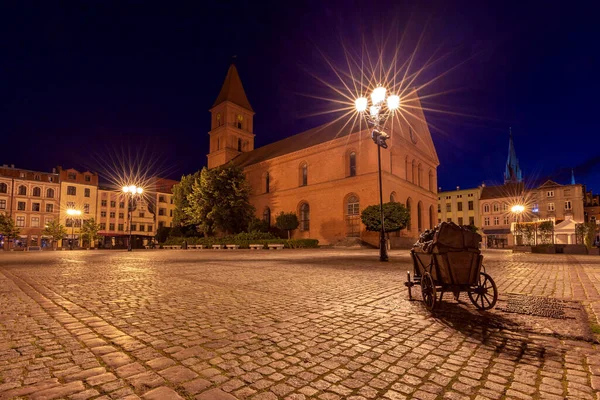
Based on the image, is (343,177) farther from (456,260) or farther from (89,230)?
(89,230)

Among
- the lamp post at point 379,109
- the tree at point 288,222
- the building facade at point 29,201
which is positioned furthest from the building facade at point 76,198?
the lamp post at point 379,109

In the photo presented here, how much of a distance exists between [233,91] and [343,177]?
97.9ft

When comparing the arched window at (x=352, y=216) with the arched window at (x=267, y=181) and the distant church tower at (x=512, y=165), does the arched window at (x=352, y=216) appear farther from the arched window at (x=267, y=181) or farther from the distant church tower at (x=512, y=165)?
the distant church tower at (x=512, y=165)

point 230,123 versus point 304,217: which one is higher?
point 230,123

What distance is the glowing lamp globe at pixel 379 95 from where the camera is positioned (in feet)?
44.4

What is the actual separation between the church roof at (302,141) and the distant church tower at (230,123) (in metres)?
2.76

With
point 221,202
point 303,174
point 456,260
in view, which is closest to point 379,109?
point 456,260

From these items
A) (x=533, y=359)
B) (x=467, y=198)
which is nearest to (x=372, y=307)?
(x=533, y=359)

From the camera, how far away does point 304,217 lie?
39250 millimetres

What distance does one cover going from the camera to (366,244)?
31516mm

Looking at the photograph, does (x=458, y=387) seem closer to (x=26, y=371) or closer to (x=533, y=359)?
(x=533, y=359)

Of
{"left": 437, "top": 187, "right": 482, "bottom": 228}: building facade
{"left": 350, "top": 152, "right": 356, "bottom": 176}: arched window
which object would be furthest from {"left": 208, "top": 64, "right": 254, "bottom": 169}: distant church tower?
{"left": 437, "top": 187, "right": 482, "bottom": 228}: building facade

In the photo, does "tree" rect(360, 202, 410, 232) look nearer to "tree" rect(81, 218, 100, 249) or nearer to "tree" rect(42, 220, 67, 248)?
"tree" rect(81, 218, 100, 249)

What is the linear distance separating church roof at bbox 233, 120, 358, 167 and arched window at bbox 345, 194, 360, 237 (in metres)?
7.63
